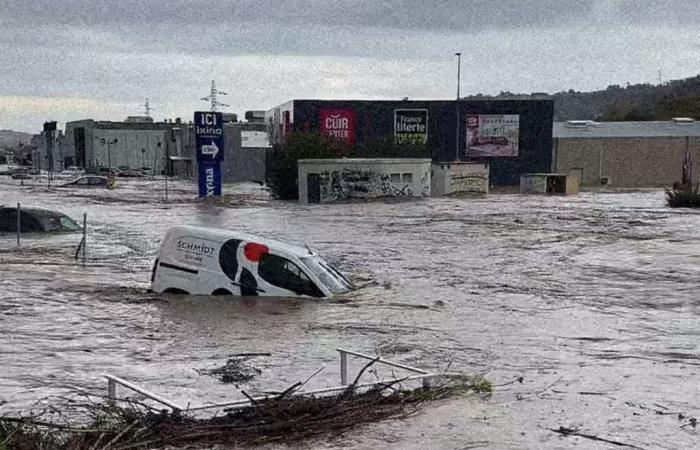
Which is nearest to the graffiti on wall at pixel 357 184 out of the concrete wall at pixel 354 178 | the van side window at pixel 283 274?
the concrete wall at pixel 354 178

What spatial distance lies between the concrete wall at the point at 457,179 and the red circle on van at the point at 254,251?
47377 millimetres

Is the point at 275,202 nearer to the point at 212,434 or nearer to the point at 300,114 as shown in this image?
the point at 300,114

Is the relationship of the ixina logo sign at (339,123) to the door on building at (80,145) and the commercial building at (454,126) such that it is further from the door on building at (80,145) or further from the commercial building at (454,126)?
the door on building at (80,145)

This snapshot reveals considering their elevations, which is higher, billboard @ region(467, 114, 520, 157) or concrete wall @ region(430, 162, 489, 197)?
billboard @ region(467, 114, 520, 157)

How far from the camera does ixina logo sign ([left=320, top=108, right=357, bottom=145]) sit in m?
75.2

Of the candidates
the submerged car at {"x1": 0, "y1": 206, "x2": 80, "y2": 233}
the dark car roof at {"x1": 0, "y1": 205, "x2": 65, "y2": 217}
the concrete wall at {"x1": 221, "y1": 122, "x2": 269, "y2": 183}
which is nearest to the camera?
the submerged car at {"x1": 0, "y1": 206, "x2": 80, "y2": 233}

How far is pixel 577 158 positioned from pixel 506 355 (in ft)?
231

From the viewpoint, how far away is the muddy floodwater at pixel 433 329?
404 inches

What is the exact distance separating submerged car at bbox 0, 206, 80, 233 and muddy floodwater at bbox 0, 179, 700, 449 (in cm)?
74

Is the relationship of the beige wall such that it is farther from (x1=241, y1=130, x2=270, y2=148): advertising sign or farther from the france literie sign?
the france literie sign

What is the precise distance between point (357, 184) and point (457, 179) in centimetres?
935

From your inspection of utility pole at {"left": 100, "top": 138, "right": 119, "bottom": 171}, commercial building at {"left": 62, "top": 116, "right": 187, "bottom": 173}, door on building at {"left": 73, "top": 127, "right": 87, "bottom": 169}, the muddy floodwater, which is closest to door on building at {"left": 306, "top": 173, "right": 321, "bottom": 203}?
the muddy floodwater

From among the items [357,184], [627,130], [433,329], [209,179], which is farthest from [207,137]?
[433,329]

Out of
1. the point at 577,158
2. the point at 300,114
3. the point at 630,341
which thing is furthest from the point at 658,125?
the point at 630,341
